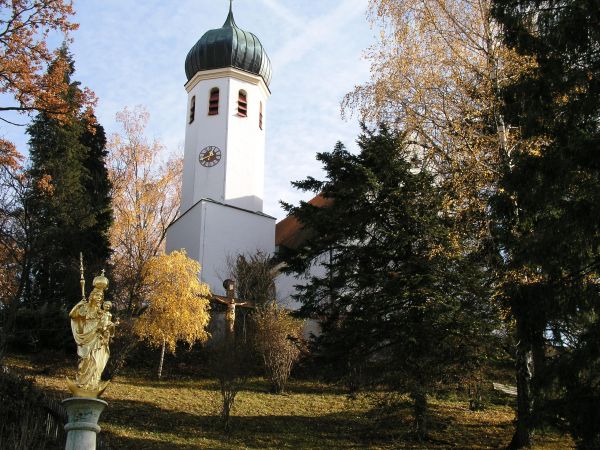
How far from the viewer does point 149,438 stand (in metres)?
13.7

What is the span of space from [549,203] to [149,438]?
8566mm

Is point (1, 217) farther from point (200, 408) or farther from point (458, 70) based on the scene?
point (458, 70)

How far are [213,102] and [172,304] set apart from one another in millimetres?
14871

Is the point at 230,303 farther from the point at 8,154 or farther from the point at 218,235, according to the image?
the point at 8,154

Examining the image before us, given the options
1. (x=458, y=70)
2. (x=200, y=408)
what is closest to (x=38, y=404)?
(x=200, y=408)

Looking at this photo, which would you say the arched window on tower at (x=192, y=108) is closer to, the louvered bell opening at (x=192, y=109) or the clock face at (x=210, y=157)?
the louvered bell opening at (x=192, y=109)

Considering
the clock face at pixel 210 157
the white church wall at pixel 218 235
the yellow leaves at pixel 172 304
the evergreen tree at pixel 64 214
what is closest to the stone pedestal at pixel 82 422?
the yellow leaves at pixel 172 304

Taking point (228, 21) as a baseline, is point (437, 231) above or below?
below

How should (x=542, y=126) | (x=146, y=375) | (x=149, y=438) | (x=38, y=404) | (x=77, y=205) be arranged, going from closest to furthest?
(x=542, y=126) < (x=38, y=404) < (x=149, y=438) < (x=146, y=375) < (x=77, y=205)

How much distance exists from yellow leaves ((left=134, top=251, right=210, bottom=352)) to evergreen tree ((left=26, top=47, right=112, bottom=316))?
1781mm

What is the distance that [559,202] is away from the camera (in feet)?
32.1

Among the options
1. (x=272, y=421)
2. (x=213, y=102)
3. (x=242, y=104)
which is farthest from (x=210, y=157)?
(x=272, y=421)

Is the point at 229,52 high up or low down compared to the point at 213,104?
up

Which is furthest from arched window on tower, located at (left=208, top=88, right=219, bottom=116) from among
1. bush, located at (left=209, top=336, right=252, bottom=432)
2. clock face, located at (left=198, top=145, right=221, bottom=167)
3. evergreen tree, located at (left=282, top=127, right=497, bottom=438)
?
bush, located at (left=209, top=336, right=252, bottom=432)
